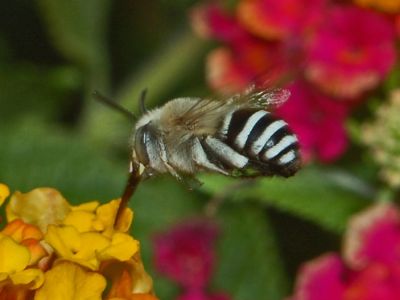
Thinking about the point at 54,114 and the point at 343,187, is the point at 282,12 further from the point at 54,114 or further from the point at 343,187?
the point at 54,114

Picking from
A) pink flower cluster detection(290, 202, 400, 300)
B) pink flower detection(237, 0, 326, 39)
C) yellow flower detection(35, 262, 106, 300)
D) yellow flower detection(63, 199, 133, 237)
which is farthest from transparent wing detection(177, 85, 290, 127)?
pink flower detection(237, 0, 326, 39)

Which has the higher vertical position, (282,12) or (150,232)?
(282,12)

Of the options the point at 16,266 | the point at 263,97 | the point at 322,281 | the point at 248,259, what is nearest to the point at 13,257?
the point at 16,266

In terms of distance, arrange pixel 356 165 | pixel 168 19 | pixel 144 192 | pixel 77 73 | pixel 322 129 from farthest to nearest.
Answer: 1. pixel 168 19
2. pixel 77 73
3. pixel 144 192
4. pixel 356 165
5. pixel 322 129

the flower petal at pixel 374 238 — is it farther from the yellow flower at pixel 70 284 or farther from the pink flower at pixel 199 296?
the yellow flower at pixel 70 284

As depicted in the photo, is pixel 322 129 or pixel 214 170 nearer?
pixel 214 170

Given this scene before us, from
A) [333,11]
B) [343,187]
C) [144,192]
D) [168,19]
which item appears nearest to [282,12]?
[333,11]

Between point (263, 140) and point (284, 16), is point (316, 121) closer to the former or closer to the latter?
point (284, 16)
